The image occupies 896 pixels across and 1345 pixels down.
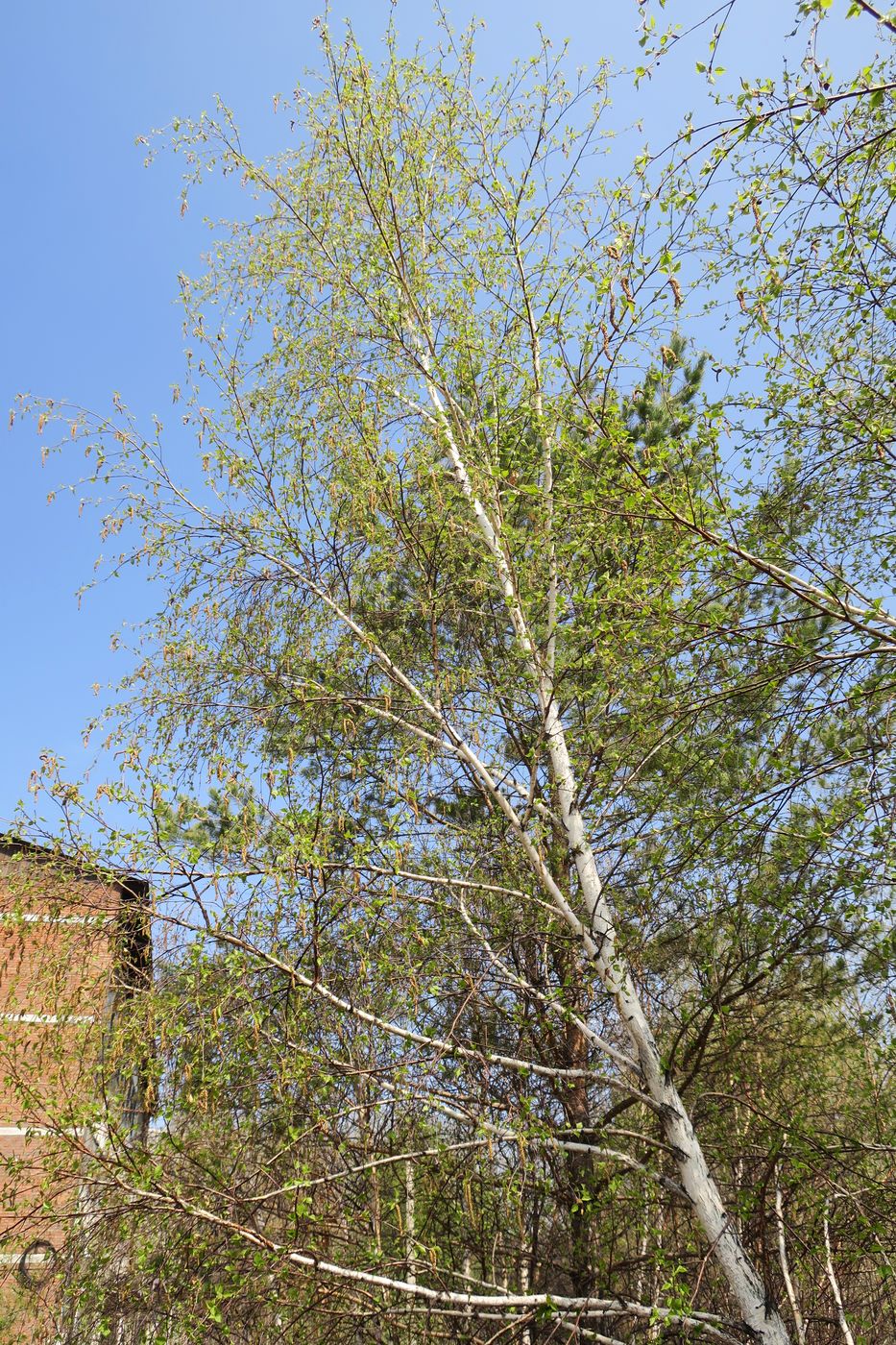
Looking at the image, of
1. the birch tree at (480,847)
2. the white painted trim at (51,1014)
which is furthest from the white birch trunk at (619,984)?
the white painted trim at (51,1014)

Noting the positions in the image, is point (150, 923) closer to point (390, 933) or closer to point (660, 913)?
point (390, 933)

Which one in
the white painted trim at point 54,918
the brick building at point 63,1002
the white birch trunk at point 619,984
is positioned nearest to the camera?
the brick building at point 63,1002

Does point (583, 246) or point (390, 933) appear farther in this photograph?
point (583, 246)

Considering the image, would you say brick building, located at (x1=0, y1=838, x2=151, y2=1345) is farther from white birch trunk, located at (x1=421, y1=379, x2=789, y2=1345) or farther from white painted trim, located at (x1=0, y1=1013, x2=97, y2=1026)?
white birch trunk, located at (x1=421, y1=379, x2=789, y2=1345)

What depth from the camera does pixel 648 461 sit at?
3.55 m

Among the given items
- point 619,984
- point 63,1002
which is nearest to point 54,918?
point 63,1002

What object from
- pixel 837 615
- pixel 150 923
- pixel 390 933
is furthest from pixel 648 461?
pixel 150 923

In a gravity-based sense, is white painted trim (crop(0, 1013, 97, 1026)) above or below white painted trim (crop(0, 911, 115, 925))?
below

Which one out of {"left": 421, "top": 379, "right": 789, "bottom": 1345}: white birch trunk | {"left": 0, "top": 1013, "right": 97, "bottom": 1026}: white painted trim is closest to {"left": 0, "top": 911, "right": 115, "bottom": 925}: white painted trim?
{"left": 0, "top": 1013, "right": 97, "bottom": 1026}: white painted trim

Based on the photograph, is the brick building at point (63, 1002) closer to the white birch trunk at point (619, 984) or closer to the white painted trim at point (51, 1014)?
the white painted trim at point (51, 1014)

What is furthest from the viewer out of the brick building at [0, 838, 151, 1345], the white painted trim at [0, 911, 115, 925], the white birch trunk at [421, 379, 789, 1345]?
the white painted trim at [0, 911, 115, 925]

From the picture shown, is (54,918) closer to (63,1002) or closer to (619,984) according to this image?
(63,1002)

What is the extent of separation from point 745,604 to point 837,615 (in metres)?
2.11

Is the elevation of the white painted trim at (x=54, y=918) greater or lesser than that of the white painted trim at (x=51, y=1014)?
greater
